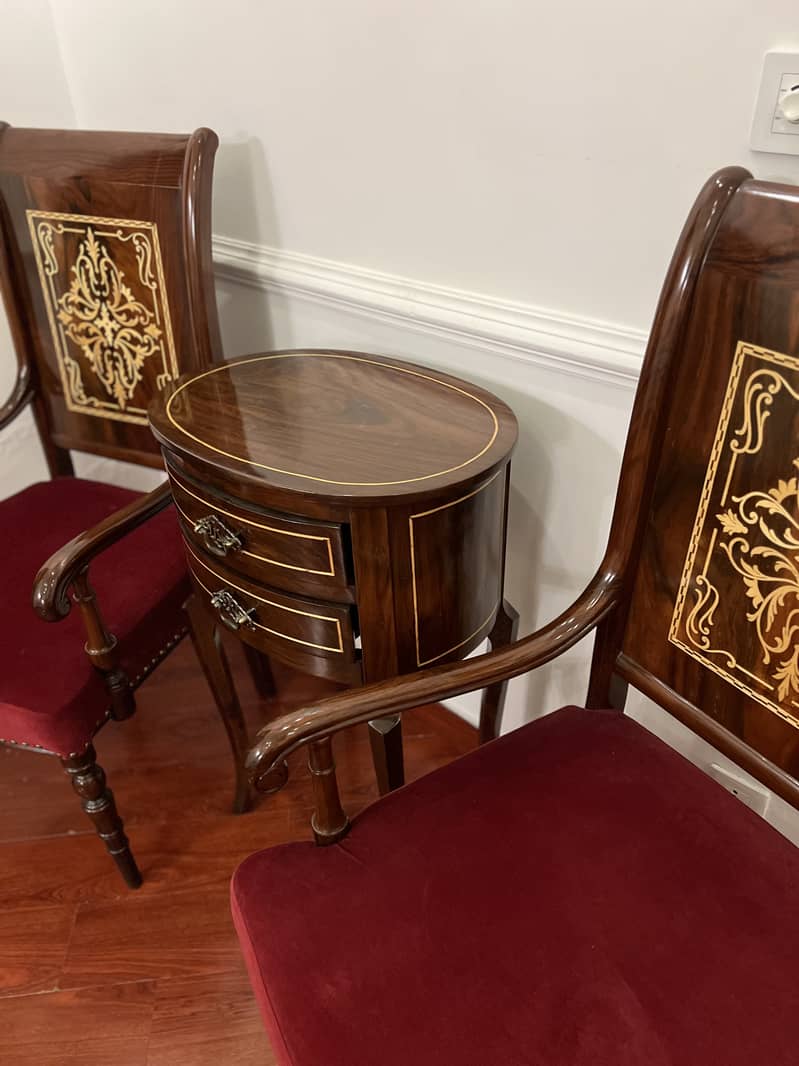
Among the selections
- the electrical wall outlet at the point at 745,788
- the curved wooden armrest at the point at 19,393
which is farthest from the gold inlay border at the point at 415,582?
the curved wooden armrest at the point at 19,393

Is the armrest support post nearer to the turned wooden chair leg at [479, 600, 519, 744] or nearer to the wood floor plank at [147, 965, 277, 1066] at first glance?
the wood floor plank at [147, 965, 277, 1066]

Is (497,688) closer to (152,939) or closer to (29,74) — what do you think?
(152,939)

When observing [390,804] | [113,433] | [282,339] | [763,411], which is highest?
[763,411]

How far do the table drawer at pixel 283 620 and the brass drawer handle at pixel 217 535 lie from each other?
0.04 m

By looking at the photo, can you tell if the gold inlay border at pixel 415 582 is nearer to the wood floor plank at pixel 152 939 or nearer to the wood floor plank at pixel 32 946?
the wood floor plank at pixel 152 939

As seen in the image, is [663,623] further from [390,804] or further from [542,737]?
[390,804]

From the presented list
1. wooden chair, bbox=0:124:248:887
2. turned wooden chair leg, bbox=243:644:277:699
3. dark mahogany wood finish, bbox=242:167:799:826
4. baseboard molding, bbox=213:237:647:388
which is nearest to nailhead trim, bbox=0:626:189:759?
wooden chair, bbox=0:124:248:887

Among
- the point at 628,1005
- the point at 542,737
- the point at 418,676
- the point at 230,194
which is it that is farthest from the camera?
the point at 230,194

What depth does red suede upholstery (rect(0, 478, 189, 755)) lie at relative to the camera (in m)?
1.18

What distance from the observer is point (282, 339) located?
5.11 ft

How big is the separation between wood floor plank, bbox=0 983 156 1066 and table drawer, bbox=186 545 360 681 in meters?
0.67

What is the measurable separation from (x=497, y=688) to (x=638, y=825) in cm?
49

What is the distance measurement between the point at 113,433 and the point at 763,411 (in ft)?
3.89

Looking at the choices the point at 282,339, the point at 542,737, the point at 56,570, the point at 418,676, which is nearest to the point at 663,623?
the point at 542,737
